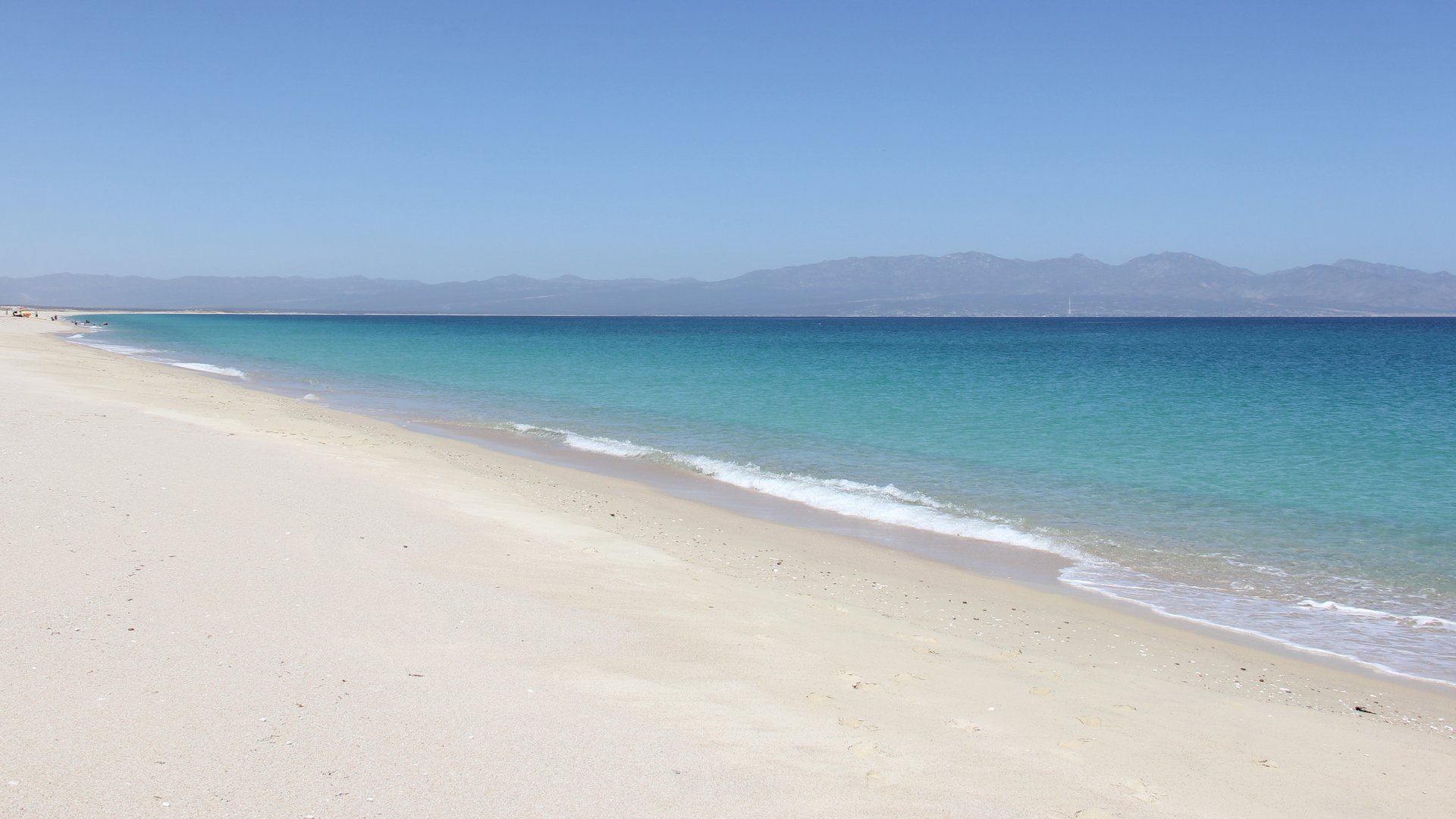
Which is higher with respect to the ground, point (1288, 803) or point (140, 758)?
point (140, 758)

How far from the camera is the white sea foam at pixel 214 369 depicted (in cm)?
3201

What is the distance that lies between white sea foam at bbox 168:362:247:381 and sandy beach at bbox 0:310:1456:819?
24509mm

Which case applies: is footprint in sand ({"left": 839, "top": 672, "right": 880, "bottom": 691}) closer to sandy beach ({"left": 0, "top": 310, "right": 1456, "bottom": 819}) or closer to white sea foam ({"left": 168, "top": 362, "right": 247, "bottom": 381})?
sandy beach ({"left": 0, "top": 310, "right": 1456, "bottom": 819})

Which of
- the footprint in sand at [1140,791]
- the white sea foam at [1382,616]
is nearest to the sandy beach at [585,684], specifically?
the footprint in sand at [1140,791]

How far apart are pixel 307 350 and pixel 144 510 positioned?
50186mm

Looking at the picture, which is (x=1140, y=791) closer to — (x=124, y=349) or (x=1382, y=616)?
(x=1382, y=616)

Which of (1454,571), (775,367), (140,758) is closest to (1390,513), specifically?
(1454,571)

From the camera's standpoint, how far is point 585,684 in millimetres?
4957

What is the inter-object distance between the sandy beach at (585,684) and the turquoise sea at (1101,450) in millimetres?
2025

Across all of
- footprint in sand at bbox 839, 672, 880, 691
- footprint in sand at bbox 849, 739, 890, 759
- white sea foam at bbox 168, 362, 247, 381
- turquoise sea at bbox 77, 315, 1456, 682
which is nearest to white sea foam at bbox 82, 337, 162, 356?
turquoise sea at bbox 77, 315, 1456, 682

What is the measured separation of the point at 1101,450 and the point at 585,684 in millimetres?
15031

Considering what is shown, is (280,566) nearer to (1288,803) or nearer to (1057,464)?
(1288,803)

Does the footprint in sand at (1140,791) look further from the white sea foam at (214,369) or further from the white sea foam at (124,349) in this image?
the white sea foam at (124,349)

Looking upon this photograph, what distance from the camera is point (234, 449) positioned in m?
11.9
